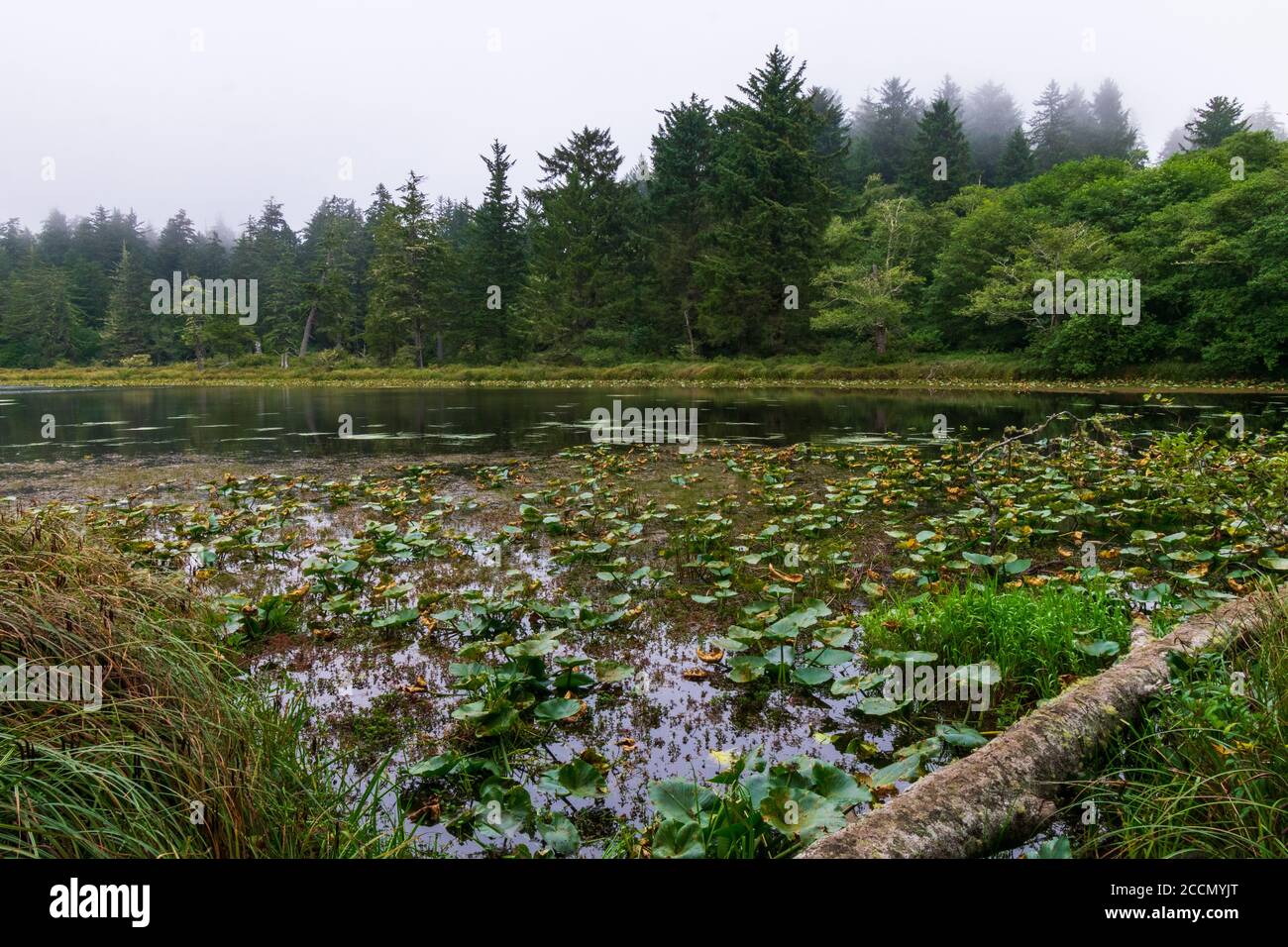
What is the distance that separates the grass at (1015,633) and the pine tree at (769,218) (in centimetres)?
3483

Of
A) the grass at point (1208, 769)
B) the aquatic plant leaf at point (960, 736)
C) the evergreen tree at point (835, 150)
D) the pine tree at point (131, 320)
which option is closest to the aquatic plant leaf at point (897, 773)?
the aquatic plant leaf at point (960, 736)

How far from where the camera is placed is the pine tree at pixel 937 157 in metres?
45.9

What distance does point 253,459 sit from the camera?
1268 cm

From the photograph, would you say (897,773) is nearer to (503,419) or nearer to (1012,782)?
(1012,782)

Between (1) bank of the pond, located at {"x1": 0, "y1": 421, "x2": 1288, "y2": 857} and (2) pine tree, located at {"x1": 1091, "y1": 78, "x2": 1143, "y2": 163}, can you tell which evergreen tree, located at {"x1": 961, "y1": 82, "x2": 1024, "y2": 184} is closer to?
(2) pine tree, located at {"x1": 1091, "y1": 78, "x2": 1143, "y2": 163}

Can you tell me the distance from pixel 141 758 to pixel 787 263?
3949 centimetres

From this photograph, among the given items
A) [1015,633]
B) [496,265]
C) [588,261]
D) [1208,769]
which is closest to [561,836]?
[1208,769]

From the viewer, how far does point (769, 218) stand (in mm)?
37750

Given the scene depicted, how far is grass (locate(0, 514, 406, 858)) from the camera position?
5.89ft

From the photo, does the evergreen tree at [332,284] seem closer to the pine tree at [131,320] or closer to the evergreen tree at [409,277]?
the evergreen tree at [409,277]

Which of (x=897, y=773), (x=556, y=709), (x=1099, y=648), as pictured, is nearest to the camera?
(x=897, y=773)

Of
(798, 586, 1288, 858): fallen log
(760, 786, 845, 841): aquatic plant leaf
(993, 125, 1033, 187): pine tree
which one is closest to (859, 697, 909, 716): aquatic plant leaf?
(798, 586, 1288, 858): fallen log
